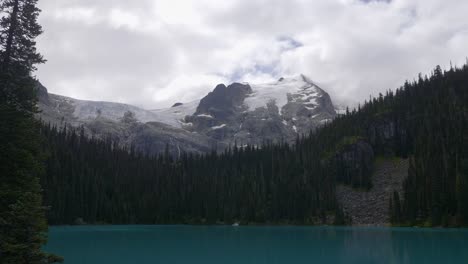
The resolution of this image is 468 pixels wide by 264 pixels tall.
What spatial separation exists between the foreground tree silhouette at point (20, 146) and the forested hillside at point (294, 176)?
111612 millimetres

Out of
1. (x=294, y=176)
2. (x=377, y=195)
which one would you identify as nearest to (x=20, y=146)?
(x=377, y=195)

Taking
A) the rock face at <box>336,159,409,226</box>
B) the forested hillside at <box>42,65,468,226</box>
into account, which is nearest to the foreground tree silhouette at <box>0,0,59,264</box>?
the forested hillside at <box>42,65,468,226</box>

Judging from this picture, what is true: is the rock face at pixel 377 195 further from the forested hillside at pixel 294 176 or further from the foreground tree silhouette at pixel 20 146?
the foreground tree silhouette at pixel 20 146

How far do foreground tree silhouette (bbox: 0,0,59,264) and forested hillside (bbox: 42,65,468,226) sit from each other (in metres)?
112

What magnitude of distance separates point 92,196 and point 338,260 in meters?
129

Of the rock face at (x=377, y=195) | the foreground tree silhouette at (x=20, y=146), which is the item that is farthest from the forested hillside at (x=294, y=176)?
the foreground tree silhouette at (x=20, y=146)

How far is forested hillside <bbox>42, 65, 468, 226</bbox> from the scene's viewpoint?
5374 inches

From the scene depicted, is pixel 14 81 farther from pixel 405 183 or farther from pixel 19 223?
pixel 405 183

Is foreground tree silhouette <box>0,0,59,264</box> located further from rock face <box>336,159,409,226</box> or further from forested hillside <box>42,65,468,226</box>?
rock face <box>336,159,409,226</box>

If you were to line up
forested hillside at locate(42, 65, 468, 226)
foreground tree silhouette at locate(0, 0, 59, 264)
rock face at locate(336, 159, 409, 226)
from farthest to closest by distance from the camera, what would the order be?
forested hillside at locate(42, 65, 468, 226), rock face at locate(336, 159, 409, 226), foreground tree silhouette at locate(0, 0, 59, 264)

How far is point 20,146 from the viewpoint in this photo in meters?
26.7

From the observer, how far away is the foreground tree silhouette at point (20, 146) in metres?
22.8

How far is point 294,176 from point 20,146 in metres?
151

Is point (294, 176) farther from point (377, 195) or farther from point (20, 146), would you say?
point (20, 146)
